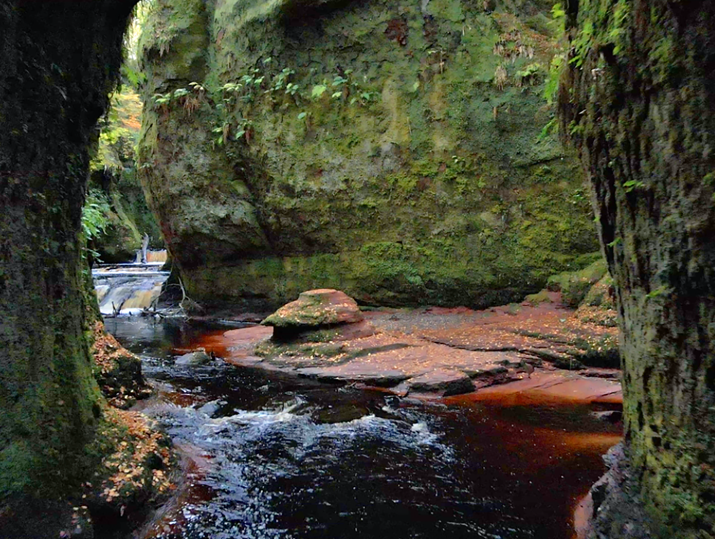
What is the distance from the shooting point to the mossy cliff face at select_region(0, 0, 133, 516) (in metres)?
3.29

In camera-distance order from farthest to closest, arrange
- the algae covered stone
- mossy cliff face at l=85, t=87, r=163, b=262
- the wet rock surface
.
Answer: mossy cliff face at l=85, t=87, r=163, b=262 < the algae covered stone < the wet rock surface

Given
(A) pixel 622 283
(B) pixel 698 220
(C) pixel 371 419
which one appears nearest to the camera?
(B) pixel 698 220

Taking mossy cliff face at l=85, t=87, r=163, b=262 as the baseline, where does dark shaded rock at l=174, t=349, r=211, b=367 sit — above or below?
below

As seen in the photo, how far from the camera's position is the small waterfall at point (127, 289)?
63.9 feet

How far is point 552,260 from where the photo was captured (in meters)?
12.4

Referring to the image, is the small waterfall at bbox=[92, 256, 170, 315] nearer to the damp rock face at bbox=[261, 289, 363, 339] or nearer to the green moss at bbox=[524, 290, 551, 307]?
the damp rock face at bbox=[261, 289, 363, 339]

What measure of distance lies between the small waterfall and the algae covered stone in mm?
10287

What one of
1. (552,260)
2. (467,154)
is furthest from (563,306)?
(467,154)

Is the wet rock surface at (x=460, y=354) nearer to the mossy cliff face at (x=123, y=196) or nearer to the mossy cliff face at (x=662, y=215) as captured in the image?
the mossy cliff face at (x=662, y=215)

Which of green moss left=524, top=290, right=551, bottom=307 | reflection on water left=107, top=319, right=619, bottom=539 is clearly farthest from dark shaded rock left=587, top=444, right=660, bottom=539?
green moss left=524, top=290, right=551, bottom=307

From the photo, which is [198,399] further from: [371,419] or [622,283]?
[622,283]

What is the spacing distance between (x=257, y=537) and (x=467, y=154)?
11382 millimetres

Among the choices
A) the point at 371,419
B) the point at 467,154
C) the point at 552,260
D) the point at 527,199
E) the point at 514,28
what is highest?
the point at 514,28

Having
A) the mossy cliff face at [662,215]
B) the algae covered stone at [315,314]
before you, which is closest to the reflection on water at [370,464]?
the mossy cliff face at [662,215]
